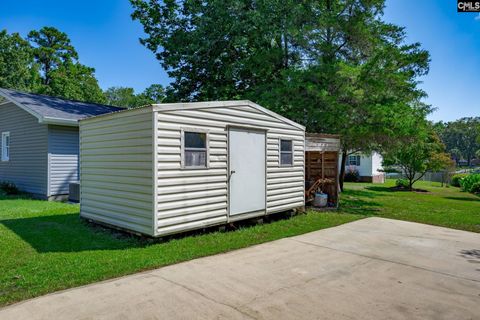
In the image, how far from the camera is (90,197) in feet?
24.9

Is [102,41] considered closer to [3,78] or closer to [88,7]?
[88,7]

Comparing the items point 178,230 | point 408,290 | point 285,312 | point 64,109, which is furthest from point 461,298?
point 64,109

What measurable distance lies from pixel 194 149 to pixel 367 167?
22284mm

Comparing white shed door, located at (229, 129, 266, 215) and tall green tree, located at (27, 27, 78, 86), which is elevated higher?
tall green tree, located at (27, 27, 78, 86)

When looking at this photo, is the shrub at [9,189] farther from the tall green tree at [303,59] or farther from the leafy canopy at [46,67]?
the leafy canopy at [46,67]

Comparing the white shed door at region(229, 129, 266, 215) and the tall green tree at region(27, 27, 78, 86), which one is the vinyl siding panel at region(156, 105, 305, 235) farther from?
the tall green tree at region(27, 27, 78, 86)

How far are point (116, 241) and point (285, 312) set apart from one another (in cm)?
403

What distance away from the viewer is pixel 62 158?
1168 cm

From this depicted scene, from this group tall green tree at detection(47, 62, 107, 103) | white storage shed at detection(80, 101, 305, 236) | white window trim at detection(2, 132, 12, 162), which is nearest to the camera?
white storage shed at detection(80, 101, 305, 236)

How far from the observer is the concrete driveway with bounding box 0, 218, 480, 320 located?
3305mm

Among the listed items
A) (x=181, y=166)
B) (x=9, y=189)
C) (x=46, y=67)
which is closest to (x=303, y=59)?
(x=181, y=166)

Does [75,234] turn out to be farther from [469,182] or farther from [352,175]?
[352,175]

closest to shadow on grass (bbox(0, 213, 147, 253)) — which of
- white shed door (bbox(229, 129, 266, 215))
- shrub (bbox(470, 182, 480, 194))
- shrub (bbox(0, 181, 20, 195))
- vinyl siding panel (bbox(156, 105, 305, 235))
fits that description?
vinyl siding panel (bbox(156, 105, 305, 235))

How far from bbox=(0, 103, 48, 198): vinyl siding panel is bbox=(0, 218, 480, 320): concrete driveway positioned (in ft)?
30.8
